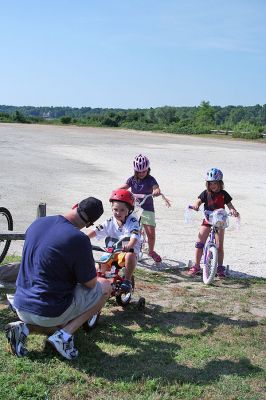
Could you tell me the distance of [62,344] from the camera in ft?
14.6

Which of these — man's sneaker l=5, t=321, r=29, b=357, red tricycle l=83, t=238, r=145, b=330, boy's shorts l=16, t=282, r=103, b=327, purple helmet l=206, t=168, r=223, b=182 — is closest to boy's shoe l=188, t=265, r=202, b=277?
purple helmet l=206, t=168, r=223, b=182

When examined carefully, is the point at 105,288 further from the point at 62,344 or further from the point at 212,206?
the point at 212,206

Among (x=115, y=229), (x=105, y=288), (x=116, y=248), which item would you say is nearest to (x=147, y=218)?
(x=115, y=229)

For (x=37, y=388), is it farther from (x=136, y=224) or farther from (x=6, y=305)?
(x=136, y=224)

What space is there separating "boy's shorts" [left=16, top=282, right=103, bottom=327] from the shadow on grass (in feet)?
0.98

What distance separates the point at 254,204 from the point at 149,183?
686 cm

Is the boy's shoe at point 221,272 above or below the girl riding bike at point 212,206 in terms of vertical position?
below

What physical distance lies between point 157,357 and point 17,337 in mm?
1235

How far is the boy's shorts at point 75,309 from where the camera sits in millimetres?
4473

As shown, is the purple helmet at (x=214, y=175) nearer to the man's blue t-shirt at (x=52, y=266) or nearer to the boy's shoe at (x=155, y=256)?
the boy's shoe at (x=155, y=256)

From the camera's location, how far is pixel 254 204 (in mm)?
14750

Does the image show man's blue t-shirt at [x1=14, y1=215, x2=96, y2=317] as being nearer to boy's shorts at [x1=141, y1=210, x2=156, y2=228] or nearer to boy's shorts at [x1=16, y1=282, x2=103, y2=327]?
boy's shorts at [x1=16, y1=282, x2=103, y2=327]

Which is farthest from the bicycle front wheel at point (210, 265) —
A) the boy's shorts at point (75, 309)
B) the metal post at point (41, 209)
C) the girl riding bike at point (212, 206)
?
the boy's shorts at point (75, 309)

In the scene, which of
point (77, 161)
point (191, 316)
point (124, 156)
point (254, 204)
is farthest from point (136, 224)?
point (124, 156)
